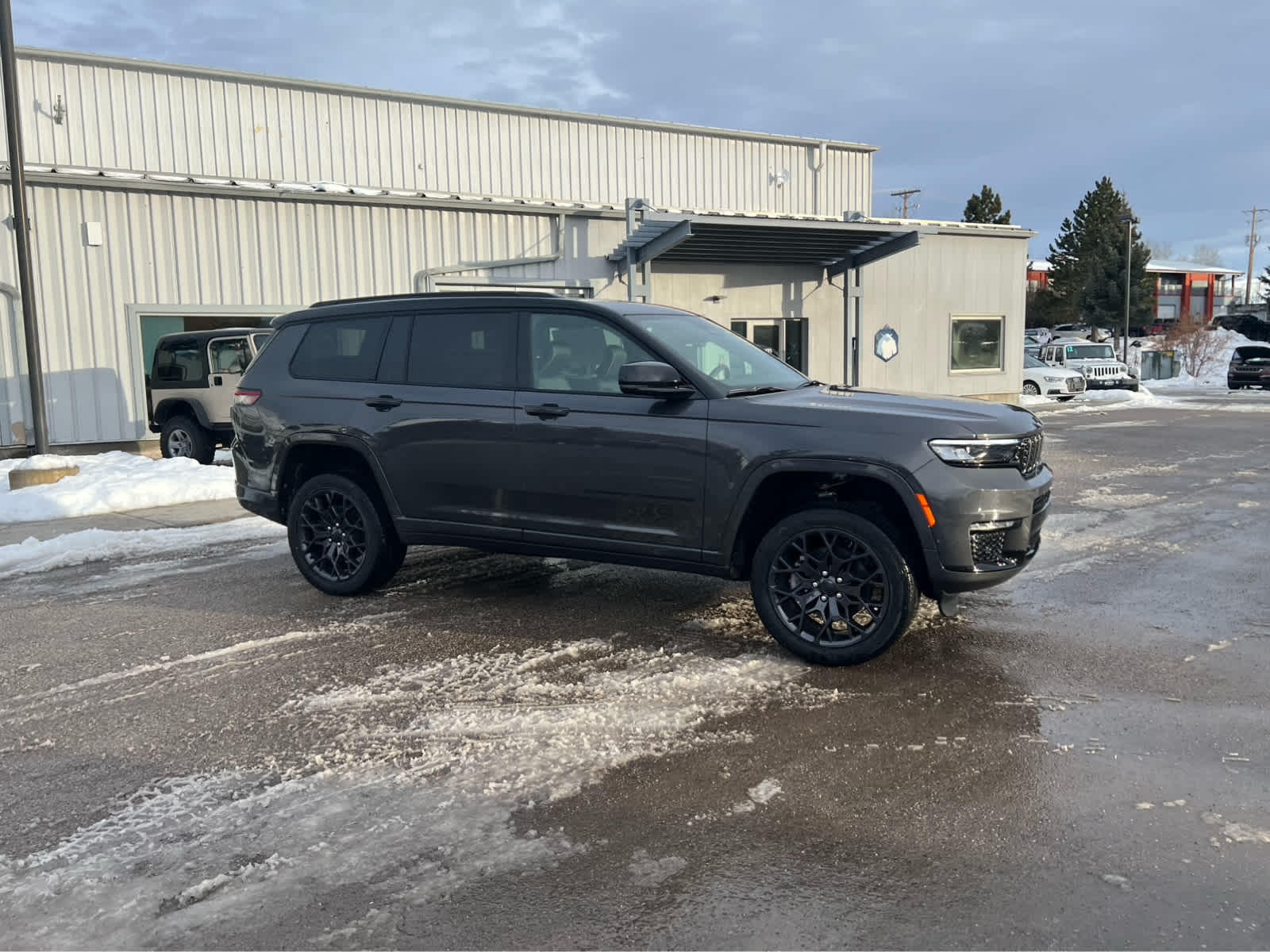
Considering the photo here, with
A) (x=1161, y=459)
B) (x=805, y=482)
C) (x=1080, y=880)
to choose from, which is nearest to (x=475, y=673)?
(x=805, y=482)

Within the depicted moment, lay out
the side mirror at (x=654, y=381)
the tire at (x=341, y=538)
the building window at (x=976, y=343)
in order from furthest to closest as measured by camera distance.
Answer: the building window at (x=976, y=343) < the tire at (x=341, y=538) < the side mirror at (x=654, y=381)

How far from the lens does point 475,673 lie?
522 cm

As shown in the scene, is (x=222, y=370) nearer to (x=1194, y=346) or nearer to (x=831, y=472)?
(x=831, y=472)

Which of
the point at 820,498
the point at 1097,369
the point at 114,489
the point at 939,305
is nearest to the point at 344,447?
the point at 820,498

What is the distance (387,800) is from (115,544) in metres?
6.06

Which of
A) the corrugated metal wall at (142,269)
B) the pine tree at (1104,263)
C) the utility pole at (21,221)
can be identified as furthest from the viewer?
the pine tree at (1104,263)

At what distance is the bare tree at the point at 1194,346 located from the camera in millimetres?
46312

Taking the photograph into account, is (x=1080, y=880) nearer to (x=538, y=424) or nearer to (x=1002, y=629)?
(x=1002, y=629)

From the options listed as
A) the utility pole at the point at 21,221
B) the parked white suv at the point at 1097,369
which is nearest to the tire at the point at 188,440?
the utility pole at the point at 21,221

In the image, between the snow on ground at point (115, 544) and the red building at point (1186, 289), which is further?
the red building at point (1186, 289)

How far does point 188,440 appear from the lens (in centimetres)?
1427

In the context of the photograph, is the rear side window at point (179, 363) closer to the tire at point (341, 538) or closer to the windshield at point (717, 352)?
the tire at point (341, 538)

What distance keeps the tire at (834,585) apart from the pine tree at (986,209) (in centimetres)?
6673

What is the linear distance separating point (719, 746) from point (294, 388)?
13.2ft
